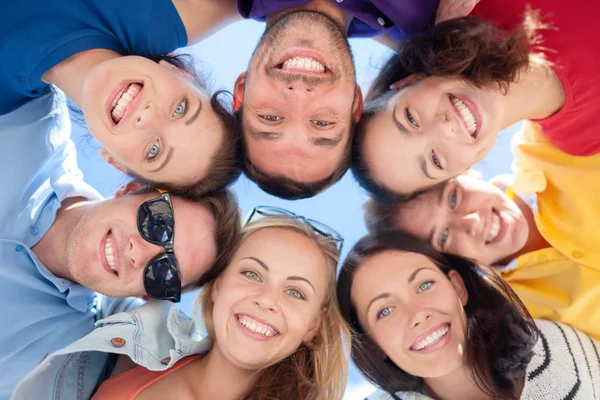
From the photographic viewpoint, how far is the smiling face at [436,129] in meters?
1.96

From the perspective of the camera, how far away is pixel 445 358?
2.15 metres

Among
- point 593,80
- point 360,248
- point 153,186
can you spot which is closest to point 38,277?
point 153,186

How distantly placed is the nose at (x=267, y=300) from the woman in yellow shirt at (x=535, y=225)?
61 centimetres

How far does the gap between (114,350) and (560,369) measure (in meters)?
1.76

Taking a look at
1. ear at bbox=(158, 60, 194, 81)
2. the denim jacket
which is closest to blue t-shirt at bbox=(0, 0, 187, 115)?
ear at bbox=(158, 60, 194, 81)

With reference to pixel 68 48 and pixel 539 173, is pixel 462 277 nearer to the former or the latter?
pixel 539 173

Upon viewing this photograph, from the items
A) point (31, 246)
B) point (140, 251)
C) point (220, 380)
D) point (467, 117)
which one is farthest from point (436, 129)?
point (31, 246)

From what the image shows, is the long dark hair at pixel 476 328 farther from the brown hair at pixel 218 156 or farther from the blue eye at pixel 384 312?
the brown hair at pixel 218 156

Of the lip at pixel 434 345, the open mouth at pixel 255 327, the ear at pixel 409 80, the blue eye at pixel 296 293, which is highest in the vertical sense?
the ear at pixel 409 80

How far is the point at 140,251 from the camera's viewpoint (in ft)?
6.88

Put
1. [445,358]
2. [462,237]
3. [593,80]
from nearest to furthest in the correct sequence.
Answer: [593,80], [445,358], [462,237]

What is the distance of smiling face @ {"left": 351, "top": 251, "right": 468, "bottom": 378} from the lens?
2.15m

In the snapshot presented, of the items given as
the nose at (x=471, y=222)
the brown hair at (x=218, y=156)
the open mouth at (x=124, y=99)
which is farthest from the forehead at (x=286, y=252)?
the open mouth at (x=124, y=99)

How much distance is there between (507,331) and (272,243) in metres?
1.00
